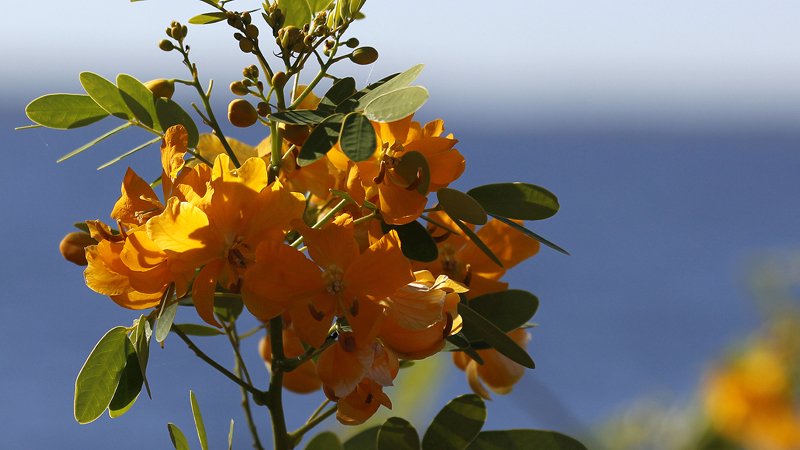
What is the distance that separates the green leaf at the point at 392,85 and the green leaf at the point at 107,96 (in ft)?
0.84

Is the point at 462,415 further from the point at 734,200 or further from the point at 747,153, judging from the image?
the point at 747,153

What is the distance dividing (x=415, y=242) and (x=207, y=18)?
1.00ft

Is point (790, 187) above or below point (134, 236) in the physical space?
above

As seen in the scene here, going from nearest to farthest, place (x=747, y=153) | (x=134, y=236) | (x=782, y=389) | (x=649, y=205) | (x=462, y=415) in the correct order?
(x=134, y=236) < (x=462, y=415) < (x=782, y=389) < (x=649, y=205) < (x=747, y=153)

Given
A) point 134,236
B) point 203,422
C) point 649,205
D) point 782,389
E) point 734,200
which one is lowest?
point 203,422

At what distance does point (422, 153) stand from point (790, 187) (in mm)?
16872

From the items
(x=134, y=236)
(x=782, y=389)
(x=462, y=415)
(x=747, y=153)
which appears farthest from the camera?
(x=747, y=153)

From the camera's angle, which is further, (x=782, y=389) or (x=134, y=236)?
(x=782, y=389)

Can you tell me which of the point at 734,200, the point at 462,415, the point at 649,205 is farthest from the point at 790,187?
the point at 462,415

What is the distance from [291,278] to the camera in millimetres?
536

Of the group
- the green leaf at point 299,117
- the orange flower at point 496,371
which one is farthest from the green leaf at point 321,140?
the orange flower at point 496,371

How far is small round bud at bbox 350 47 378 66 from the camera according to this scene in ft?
2.13

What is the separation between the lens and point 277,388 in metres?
0.65

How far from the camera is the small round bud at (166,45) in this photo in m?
0.66
